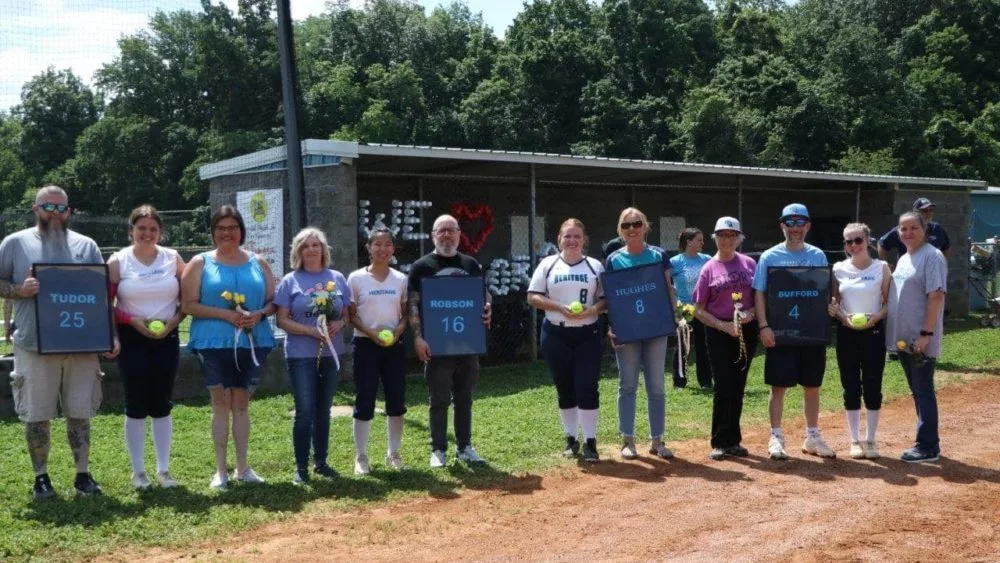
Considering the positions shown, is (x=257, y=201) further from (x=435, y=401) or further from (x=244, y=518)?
(x=244, y=518)

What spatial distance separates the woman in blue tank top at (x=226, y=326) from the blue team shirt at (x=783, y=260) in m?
3.59

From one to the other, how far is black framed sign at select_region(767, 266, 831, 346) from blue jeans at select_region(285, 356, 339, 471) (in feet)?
10.7

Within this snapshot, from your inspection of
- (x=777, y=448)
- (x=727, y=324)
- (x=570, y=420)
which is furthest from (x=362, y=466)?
(x=777, y=448)

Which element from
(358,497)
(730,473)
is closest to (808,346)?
(730,473)

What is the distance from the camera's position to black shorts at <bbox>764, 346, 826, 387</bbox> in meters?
7.38

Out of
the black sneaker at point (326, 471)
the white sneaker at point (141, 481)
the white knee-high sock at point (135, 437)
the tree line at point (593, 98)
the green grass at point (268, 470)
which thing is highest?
the tree line at point (593, 98)

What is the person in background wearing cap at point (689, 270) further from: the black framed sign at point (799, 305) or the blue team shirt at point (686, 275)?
the black framed sign at point (799, 305)

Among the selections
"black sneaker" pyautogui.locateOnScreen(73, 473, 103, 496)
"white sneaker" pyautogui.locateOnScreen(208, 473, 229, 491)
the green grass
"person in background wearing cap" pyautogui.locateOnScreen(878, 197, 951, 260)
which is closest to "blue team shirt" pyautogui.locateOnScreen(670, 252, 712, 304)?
the green grass

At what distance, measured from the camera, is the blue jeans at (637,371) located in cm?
744

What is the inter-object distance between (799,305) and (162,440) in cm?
460

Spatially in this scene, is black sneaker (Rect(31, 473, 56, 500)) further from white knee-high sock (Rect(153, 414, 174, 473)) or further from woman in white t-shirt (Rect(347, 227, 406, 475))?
woman in white t-shirt (Rect(347, 227, 406, 475))

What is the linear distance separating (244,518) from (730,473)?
3.40 m

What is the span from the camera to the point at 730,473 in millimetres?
7098

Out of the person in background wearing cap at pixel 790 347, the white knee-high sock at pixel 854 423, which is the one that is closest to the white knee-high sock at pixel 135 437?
the person in background wearing cap at pixel 790 347
